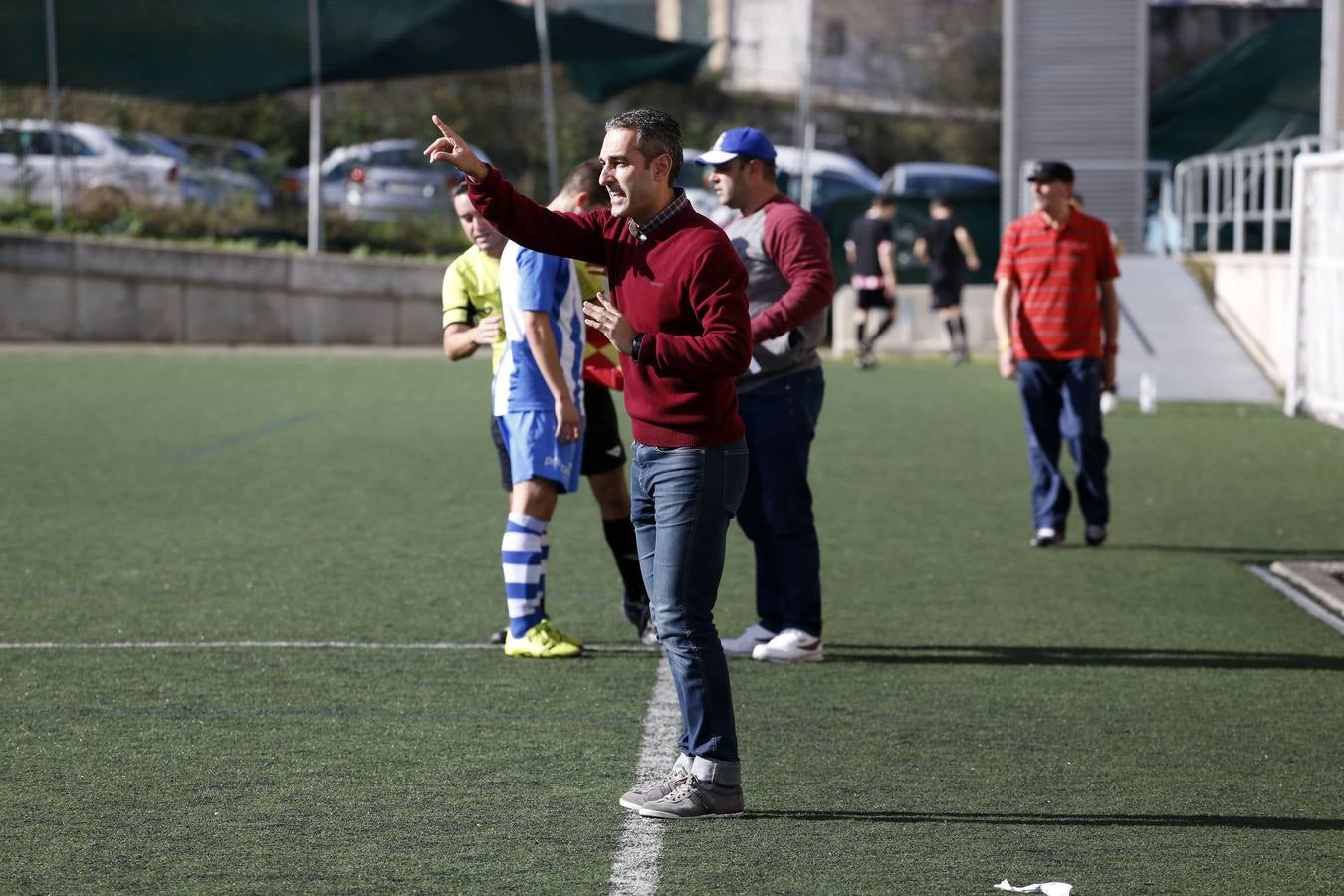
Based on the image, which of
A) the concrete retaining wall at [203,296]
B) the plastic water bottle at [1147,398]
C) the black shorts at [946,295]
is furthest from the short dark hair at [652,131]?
the concrete retaining wall at [203,296]

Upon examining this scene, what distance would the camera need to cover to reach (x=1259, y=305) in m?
20.3

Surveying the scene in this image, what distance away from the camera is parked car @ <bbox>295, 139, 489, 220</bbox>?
87.8 feet

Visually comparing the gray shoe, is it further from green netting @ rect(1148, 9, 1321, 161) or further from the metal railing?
green netting @ rect(1148, 9, 1321, 161)

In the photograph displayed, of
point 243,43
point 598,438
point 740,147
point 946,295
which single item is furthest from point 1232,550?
point 243,43

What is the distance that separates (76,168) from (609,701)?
21.1 meters

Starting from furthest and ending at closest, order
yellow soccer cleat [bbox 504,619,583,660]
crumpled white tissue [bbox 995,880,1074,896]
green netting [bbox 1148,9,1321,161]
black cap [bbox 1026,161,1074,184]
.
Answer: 1. green netting [bbox 1148,9,1321,161]
2. black cap [bbox 1026,161,1074,184]
3. yellow soccer cleat [bbox 504,619,583,660]
4. crumpled white tissue [bbox 995,880,1074,896]

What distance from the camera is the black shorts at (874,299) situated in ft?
73.0

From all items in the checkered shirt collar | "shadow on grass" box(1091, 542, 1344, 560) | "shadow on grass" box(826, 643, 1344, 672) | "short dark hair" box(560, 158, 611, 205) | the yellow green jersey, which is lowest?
"shadow on grass" box(826, 643, 1344, 672)

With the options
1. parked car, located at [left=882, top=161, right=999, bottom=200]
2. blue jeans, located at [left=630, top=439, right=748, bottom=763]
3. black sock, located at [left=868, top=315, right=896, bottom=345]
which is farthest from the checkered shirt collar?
parked car, located at [left=882, top=161, right=999, bottom=200]

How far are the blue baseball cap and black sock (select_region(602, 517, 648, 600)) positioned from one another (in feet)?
4.79

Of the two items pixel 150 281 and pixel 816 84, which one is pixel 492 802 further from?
pixel 816 84

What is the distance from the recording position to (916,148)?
41.8 m

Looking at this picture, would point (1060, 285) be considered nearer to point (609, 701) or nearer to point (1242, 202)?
point (609, 701)

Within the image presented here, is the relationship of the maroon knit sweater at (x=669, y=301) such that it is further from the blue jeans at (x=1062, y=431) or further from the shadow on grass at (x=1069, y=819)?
the blue jeans at (x=1062, y=431)
